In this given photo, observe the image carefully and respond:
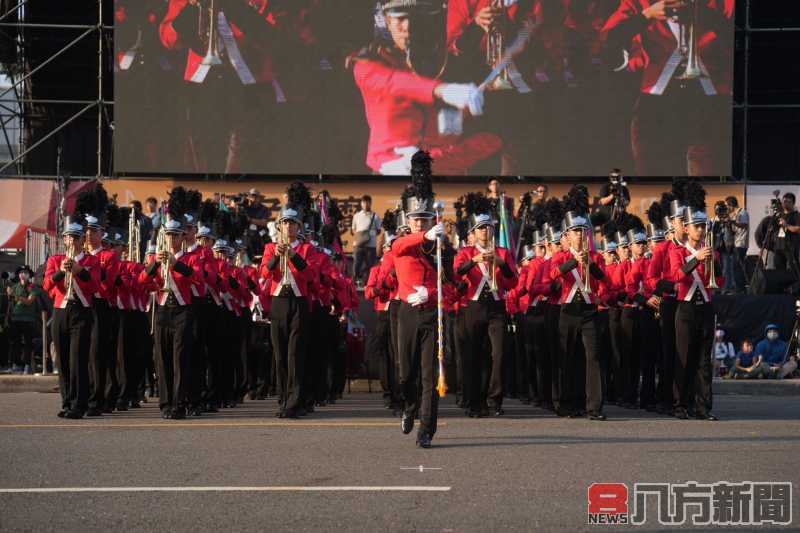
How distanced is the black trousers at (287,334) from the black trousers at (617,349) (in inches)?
179

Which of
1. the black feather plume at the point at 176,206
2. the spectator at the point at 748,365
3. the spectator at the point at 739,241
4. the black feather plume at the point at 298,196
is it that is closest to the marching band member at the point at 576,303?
the black feather plume at the point at 298,196

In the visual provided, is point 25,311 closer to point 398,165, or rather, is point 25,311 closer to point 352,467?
point 398,165

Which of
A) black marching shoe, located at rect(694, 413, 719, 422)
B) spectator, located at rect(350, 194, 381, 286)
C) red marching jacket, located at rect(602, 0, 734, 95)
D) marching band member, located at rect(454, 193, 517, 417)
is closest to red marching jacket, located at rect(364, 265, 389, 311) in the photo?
marching band member, located at rect(454, 193, 517, 417)

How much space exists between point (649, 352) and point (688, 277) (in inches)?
94.5

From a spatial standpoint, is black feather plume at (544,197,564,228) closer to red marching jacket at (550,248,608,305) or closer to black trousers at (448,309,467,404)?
red marching jacket at (550,248,608,305)

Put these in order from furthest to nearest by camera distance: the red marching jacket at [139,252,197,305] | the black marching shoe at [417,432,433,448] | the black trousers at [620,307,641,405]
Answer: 1. the black trousers at [620,307,641,405]
2. the red marching jacket at [139,252,197,305]
3. the black marching shoe at [417,432,433,448]

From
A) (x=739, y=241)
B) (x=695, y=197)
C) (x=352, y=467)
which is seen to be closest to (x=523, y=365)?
(x=695, y=197)

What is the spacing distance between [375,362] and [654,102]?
35.4 feet

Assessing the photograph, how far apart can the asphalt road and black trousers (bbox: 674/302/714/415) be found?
1.70 ft

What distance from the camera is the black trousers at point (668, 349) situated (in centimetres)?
1560

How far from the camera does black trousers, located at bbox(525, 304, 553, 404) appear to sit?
1733cm

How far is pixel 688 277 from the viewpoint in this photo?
15297mm

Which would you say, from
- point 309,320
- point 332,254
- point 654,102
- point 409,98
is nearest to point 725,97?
point 654,102

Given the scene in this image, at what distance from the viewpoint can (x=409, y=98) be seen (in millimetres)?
28609
